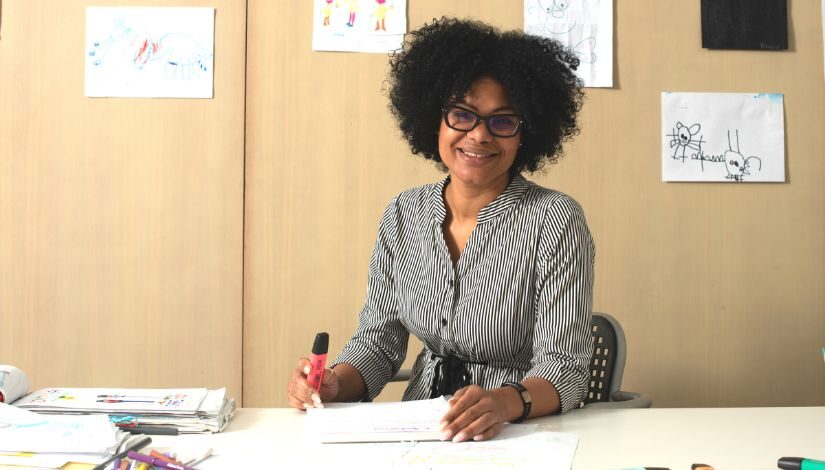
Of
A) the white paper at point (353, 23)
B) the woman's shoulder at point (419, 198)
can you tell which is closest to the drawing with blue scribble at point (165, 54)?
the white paper at point (353, 23)

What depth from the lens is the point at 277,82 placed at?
106 inches

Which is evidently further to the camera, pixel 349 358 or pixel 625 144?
pixel 625 144

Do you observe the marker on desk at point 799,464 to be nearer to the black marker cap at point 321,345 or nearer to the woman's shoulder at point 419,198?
the black marker cap at point 321,345

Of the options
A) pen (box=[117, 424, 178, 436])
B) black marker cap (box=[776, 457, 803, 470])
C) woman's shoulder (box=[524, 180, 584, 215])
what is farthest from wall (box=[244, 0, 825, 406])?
black marker cap (box=[776, 457, 803, 470])

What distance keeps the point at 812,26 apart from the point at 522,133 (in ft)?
4.61

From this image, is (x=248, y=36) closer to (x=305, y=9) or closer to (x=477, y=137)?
(x=305, y=9)

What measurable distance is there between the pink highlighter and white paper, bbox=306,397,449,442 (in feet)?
0.17

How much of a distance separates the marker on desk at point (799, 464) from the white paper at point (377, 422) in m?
0.51

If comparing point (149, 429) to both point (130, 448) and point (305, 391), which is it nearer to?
point (130, 448)

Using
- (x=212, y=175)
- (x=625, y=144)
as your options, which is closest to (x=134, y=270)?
(x=212, y=175)

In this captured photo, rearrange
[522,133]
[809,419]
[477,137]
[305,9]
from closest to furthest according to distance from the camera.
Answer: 1. [809,419]
2. [477,137]
3. [522,133]
4. [305,9]

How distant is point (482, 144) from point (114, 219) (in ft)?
4.78

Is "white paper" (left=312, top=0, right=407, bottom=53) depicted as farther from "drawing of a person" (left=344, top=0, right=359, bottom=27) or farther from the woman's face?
the woman's face

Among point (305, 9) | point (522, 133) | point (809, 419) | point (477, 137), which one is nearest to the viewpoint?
point (809, 419)
